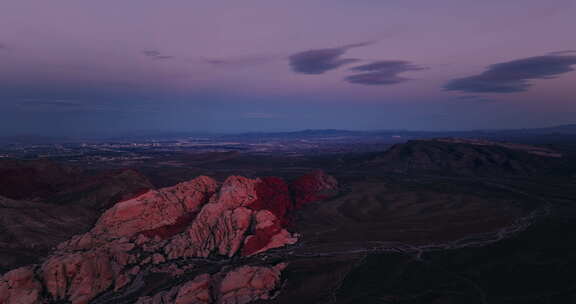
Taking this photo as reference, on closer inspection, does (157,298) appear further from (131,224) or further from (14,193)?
(14,193)

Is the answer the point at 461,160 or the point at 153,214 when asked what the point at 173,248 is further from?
the point at 461,160

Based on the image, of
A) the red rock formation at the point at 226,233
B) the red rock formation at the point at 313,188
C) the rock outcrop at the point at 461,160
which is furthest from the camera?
the rock outcrop at the point at 461,160

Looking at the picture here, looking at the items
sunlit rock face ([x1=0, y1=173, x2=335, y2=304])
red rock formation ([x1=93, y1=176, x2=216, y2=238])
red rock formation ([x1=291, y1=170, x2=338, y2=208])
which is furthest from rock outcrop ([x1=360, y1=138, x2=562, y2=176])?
red rock formation ([x1=93, y1=176, x2=216, y2=238])

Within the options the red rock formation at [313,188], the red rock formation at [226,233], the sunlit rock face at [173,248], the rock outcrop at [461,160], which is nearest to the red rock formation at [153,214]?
the sunlit rock face at [173,248]

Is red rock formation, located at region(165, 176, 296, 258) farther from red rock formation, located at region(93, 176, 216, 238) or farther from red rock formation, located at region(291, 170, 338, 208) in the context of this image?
red rock formation, located at region(291, 170, 338, 208)

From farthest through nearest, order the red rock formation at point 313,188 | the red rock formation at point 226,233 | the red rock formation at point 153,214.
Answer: the red rock formation at point 313,188 → the red rock formation at point 153,214 → the red rock formation at point 226,233

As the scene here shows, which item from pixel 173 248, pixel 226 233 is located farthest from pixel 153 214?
pixel 226 233

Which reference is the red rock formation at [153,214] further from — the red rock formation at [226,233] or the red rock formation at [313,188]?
the red rock formation at [313,188]

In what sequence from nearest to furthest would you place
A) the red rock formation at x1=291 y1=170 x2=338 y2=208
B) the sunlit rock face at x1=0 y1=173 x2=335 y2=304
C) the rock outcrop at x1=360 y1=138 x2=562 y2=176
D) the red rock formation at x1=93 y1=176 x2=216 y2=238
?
the sunlit rock face at x1=0 y1=173 x2=335 y2=304, the red rock formation at x1=93 y1=176 x2=216 y2=238, the red rock formation at x1=291 y1=170 x2=338 y2=208, the rock outcrop at x1=360 y1=138 x2=562 y2=176
